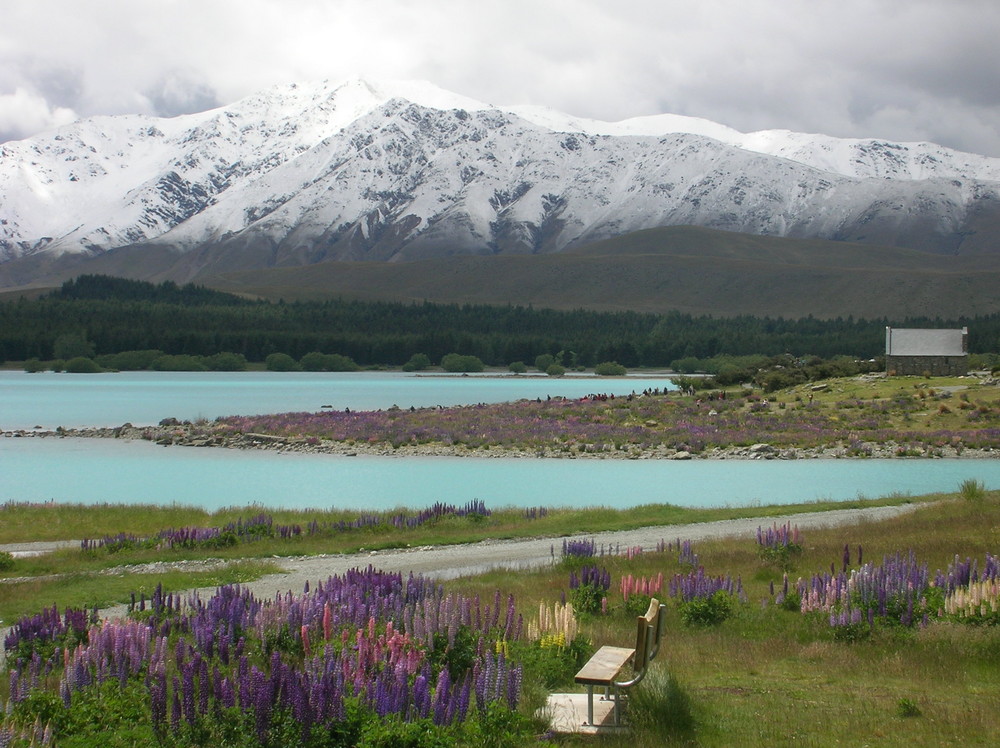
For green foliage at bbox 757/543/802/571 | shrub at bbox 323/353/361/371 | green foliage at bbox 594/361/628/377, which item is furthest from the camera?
shrub at bbox 323/353/361/371

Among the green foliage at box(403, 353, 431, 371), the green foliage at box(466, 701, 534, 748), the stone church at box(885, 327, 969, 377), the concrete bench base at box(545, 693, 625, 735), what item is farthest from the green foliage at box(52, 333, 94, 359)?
the green foliage at box(466, 701, 534, 748)

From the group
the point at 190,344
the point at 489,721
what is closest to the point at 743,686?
the point at 489,721

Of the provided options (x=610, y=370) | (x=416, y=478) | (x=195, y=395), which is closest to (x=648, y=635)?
(x=416, y=478)

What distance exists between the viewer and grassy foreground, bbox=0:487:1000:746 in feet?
30.0

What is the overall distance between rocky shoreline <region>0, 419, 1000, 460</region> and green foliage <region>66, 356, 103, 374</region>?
359ft

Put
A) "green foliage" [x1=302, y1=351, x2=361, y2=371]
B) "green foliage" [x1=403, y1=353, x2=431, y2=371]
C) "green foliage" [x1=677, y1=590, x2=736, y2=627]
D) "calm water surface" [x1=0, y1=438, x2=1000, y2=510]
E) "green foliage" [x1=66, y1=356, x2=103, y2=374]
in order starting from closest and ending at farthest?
1. "green foliage" [x1=677, y1=590, x2=736, y2=627]
2. "calm water surface" [x1=0, y1=438, x2=1000, y2=510]
3. "green foliage" [x1=66, y1=356, x2=103, y2=374]
4. "green foliage" [x1=302, y1=351, x2=361, y2=371]
5. "green foliage" [x1=403, y1=353, x2=431, y2=371]

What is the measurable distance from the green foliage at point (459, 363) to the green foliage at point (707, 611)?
16930 centimetres

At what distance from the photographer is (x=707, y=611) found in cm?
1383

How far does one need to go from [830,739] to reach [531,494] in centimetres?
2965

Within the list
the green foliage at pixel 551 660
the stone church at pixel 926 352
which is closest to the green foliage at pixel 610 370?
the stone church at pixel 926 352

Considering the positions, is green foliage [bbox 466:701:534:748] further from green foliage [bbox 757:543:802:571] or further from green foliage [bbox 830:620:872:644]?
green foliage [bbox 757:543:802:571]

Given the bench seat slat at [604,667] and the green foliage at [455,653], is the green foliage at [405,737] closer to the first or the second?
the bench seat slat at [604,667]

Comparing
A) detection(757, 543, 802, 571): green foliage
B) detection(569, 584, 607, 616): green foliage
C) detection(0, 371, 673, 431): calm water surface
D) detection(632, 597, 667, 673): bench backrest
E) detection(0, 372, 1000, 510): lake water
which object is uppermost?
detection(632, 597, 667, 673): bench backrest

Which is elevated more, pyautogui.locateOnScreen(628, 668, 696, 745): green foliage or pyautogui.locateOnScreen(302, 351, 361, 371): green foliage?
pyautogui.locateOnScreen(628, 668, 696, 745): green foliage
